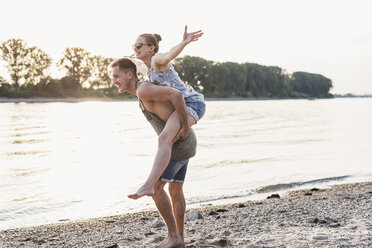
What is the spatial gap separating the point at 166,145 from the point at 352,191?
6.03 meters

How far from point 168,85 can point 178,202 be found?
4.23 ft

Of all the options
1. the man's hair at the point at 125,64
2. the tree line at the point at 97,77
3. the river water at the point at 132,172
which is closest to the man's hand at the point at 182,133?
the man's hair at the point at 125,64

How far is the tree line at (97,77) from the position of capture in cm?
8038

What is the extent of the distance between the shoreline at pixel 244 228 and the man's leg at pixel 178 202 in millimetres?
336

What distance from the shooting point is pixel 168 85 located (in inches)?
165

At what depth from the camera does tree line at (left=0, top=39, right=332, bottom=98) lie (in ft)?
264

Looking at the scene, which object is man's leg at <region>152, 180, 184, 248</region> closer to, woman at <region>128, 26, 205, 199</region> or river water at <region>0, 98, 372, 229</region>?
woman at <region>128, 26, 205, 199</region>

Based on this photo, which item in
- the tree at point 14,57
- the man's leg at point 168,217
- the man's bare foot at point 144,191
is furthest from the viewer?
the tree at point 14,57

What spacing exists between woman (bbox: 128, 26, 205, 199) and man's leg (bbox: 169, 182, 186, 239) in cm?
50

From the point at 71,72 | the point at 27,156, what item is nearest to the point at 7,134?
the point at 27,156

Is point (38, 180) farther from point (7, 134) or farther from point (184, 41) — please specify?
point (7, 134)

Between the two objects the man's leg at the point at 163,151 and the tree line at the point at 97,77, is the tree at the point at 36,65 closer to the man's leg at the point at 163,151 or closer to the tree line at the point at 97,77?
the tree line at the point at 97,77

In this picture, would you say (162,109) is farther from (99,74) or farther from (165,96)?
(99,74)

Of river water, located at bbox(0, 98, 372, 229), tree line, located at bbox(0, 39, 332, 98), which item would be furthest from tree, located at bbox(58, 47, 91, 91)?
river water, located at bbox(0, 98, 372, 229)
